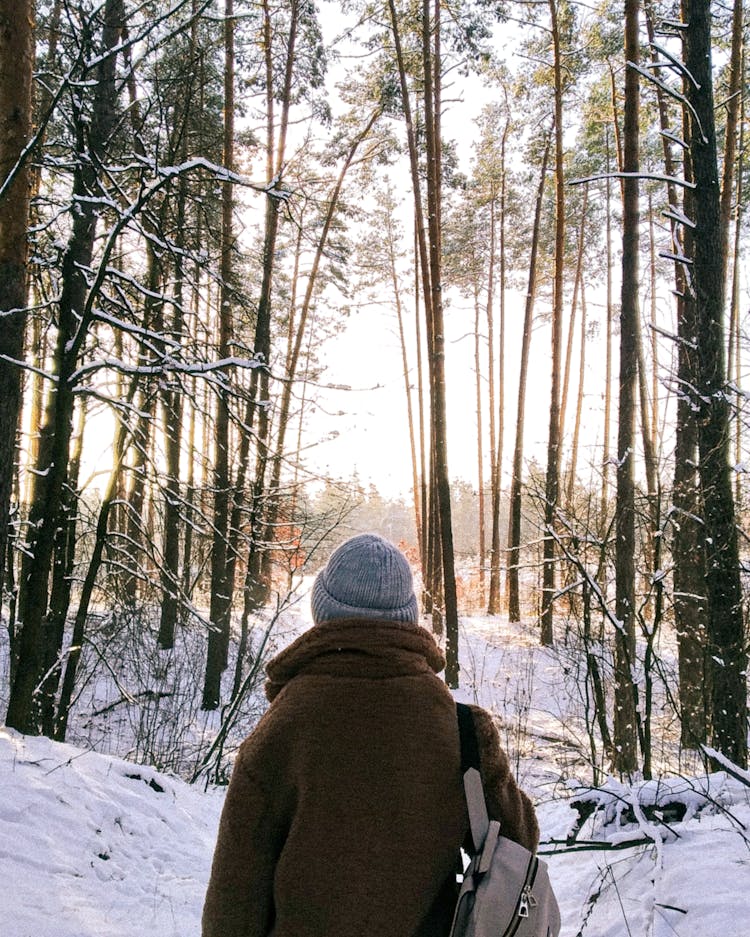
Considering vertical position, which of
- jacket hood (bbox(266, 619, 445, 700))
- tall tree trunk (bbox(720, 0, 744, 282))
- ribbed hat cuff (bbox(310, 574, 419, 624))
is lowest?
jacket hood (bbox(266, 619, 445, 700))

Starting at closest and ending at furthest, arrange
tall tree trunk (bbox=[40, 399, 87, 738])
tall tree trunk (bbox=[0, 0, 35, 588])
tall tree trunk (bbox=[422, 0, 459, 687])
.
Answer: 1. tall tree trunk (bbox=[0, 0, 35, 588])
2. tall tree trunk (bbox=[40, 399, 87, 738])
3. tall tree trunk (bbox=[422, 0, 459, 687])

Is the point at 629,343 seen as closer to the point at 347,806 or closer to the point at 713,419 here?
the point at 713,419

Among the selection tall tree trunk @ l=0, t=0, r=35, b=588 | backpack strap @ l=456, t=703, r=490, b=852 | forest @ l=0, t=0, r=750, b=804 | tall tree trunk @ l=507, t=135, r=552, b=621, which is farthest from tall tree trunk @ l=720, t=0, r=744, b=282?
backpack strap @ l=456, t=703, r=490, b=852

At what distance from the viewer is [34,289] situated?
22.1ft

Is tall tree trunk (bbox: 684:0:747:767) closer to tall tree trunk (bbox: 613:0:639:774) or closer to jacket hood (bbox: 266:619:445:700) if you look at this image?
tall tree trunk (bbox: 613:0:639:774)

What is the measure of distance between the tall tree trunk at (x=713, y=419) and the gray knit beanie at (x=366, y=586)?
4.21 metres

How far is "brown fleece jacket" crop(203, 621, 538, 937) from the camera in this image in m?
1.25

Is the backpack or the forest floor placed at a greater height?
the backpack

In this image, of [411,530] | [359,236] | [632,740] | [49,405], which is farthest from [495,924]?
[411,530]

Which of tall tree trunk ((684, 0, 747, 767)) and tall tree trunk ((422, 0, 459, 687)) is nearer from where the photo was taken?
tall tree trunk ((684, 0, 747, 767))

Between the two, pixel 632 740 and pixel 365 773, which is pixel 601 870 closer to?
pixel 365 773

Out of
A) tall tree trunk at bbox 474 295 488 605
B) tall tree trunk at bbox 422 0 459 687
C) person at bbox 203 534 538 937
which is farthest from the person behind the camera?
tall tree trunk at bbox 474 295 488 605

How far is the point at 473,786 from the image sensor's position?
1290 millimetres

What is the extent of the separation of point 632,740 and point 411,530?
82895 mm
